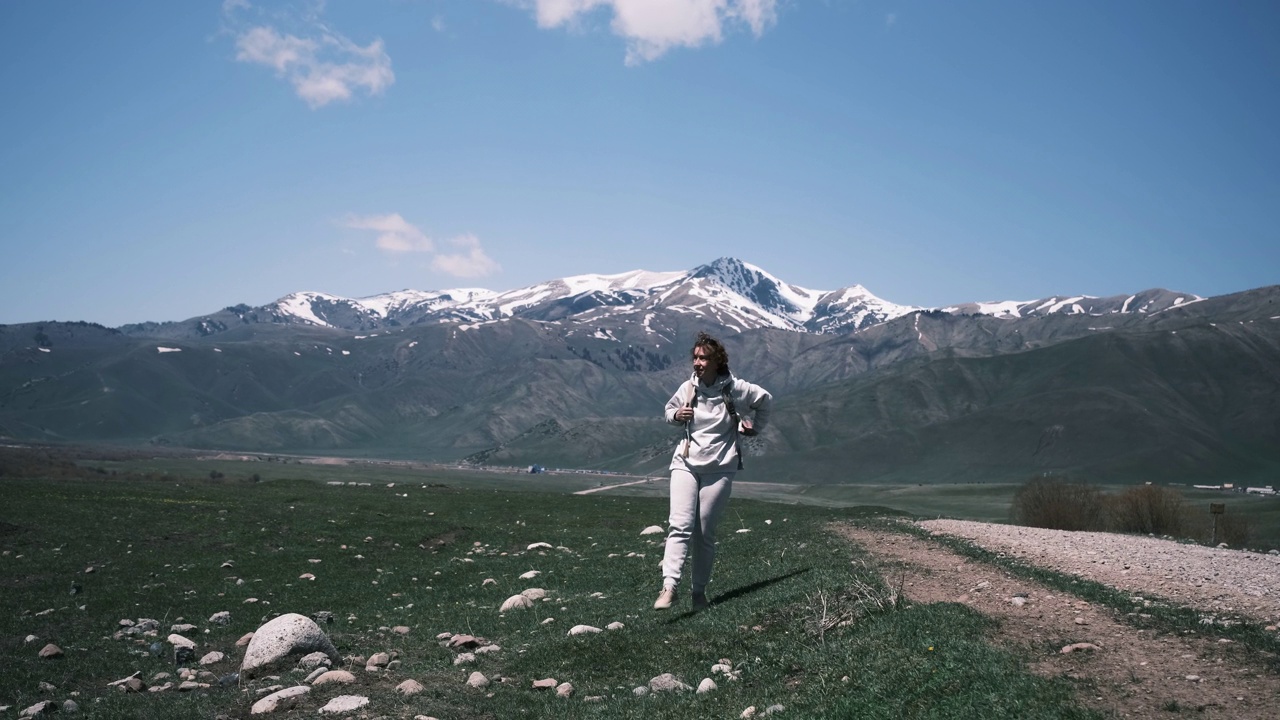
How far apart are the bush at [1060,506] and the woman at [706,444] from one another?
2977 cm

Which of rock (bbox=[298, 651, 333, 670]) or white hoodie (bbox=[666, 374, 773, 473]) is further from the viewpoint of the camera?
white hoodie (bbox=[666, 374, 773, 473])

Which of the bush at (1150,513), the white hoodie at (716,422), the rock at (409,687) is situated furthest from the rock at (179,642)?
the bush at (1150,513)

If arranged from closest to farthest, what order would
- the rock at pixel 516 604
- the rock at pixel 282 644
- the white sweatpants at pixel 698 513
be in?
the rock at pixel 282 644 < the white sweatpants at pixel 698 513 < the rock at pixel 516 604

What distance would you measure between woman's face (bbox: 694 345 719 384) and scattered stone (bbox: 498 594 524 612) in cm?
540

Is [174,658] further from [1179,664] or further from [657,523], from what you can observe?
[657,523]

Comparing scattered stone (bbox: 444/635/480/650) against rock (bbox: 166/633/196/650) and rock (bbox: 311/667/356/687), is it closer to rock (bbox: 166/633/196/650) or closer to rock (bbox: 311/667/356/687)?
rock (bbox: 311/667/356/687)

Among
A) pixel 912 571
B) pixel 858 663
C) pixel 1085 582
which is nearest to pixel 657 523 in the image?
pixel 912 571

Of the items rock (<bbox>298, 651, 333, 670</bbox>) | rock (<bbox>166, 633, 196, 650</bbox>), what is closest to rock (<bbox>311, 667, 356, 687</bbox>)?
rock (<bbox>298, 651, 333, 670</bbox>)

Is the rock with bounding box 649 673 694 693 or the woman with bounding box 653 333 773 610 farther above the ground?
the woman with bounding box 653 333 773 610

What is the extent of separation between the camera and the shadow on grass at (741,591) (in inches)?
520

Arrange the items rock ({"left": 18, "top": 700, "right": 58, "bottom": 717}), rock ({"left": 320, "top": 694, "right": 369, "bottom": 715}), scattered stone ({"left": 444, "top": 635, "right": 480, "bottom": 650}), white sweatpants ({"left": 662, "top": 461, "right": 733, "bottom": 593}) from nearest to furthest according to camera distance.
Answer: rock ({"left": 320, "top": 694, "right": 369, "bottom": 715})
rock ({"left": 18, "top": 700, "right": 58, "bottom": 717})
scattered stone ({"left": 444, "top": 635, "right": 480, "bottom": 650})
white sweatpants ({"left": 662, "top": 461, "right": 733, "bottom": 593})

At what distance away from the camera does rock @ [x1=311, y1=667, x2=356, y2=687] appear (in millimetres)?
10508

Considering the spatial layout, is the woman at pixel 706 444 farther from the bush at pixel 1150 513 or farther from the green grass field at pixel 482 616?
the bush at pixel 1150 513

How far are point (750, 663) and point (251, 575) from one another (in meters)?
14.7
